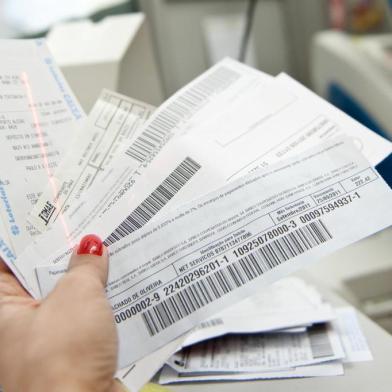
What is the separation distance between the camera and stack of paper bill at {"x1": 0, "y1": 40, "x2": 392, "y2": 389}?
17.7 inches

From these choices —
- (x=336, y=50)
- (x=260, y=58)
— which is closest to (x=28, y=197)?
(x=336, y=50)

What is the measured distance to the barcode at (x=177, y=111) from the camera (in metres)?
0.50

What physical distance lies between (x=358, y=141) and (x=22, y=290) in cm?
29

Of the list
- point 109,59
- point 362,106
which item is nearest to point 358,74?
point 362,106

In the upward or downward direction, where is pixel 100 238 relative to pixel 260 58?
upward

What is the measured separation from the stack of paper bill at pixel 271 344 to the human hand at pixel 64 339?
191 millimetres

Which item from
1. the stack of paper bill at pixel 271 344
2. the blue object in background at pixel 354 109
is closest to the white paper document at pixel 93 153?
the stack of paper bill at pixel 271 344

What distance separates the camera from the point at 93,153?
52cm

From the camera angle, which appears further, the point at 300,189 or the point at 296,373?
the point at 296,373

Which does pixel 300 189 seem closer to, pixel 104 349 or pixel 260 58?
pixel 104 349

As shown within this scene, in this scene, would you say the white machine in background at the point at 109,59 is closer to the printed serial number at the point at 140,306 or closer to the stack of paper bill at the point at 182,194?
the stack of paper bill at the point at 182,194

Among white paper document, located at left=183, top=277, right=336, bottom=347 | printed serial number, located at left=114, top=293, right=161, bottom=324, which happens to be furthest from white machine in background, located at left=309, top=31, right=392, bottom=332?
printed serial number, located at left=114, top=293, right=161, bottom=324

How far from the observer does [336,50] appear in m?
1.14

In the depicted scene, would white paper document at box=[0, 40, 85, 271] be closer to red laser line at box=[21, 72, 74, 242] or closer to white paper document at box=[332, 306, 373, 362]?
red laser line at box=[21, 72, 74, 242]
